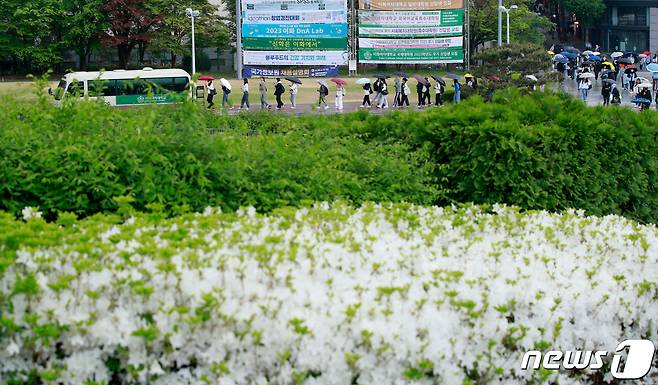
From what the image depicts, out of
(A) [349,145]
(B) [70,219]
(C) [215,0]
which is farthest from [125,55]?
(B) [70,219]

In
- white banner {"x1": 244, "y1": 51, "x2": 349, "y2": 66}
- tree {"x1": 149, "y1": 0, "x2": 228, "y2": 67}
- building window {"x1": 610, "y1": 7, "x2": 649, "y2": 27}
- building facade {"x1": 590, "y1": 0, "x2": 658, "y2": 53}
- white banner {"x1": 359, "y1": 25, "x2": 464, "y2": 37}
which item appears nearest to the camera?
white banner {"x1": 244, "y1": 51, "x2": 349, "y2": 66}

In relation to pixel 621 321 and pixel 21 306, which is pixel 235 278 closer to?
pixel 21 306

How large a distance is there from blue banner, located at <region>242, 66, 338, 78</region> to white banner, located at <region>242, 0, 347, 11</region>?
256 cm

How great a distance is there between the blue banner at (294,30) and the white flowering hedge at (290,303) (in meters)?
39.2

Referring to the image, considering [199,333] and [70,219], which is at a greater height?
[70,219]

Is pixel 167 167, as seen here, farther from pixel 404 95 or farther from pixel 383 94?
pixel 404 95

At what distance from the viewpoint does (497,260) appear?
5.68 metres

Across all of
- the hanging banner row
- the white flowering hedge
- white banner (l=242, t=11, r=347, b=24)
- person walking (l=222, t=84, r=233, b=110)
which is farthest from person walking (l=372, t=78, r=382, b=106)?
the white flowering hedge

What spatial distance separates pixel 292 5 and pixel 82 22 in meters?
10.9

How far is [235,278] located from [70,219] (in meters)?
1.20

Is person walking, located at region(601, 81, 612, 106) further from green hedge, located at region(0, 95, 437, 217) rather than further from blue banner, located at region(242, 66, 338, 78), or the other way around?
green hedge, located at region(0, 95, 437, 217)

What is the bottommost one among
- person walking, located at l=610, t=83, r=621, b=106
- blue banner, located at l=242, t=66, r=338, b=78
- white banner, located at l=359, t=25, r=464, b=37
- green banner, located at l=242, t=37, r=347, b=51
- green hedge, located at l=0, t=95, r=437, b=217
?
green hedge, located at l=0, t=95, r=437, b=217

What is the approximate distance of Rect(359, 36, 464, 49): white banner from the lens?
46.8 metres

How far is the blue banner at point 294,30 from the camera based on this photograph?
44.6m
